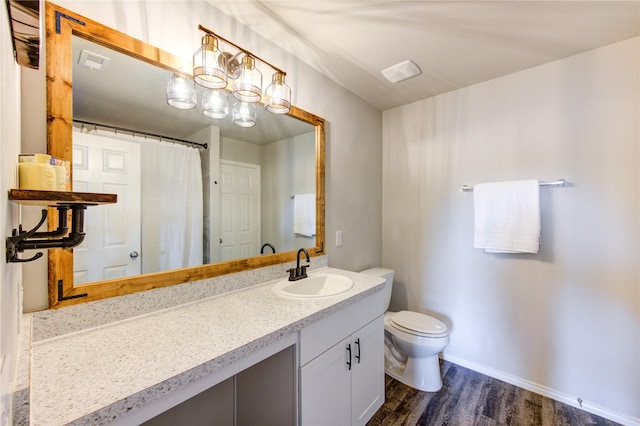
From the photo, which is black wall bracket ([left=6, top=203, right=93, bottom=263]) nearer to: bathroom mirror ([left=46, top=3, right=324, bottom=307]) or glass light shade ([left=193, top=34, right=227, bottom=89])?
bathroom mirror ([left=46, top=3, right=324, bottom=307])

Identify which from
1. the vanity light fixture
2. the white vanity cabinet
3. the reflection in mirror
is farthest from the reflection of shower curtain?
the white vanity cabinet

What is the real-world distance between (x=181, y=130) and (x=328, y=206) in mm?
1110

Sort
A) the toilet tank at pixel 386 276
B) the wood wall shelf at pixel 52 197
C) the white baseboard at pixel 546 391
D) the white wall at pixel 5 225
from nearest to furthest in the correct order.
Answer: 1. the white wall at pixel 5 225
2. the wood wall shelf at pixel 52 197
3. the white baseboard at pixel 546 391
4. the toilet tank at pixel 386 276

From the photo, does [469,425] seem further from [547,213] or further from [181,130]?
[181,130]

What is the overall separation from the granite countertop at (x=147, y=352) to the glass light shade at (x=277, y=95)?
108 centimetres

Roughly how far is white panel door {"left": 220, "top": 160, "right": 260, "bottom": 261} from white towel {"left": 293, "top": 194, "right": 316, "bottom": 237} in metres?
0.31

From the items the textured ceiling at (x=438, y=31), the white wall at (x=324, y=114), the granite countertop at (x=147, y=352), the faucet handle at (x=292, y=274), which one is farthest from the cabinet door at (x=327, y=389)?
the textured ceiling at (x=438, y=31)

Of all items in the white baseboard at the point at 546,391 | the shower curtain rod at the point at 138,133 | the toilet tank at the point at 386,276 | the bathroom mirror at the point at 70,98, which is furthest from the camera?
the toilet tank at the point at 386,276

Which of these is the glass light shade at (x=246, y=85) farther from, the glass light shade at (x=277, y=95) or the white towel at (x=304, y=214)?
the white towel at (x=304, y=214)

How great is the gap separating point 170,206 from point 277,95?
83 cm

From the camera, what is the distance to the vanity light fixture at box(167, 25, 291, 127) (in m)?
1.24

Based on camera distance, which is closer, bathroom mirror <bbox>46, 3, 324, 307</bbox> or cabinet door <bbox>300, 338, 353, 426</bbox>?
bathroom mirror <bbox>46, 3, 324, 307</bbox>

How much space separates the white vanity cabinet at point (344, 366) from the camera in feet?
3.82

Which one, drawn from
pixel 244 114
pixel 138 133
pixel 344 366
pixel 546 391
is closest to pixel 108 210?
pixel 138 133
